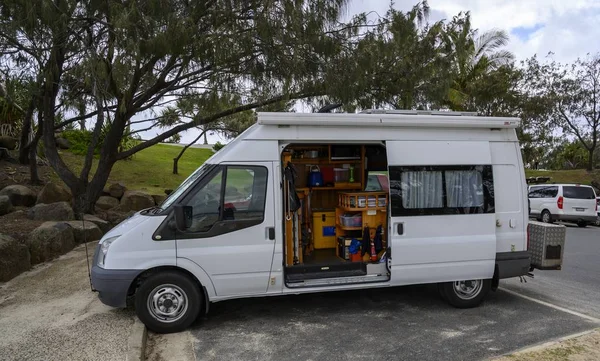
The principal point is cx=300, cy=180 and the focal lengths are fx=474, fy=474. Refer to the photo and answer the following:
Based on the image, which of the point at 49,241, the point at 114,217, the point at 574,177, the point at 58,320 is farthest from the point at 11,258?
the point at 574,177

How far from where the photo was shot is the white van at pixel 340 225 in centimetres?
541

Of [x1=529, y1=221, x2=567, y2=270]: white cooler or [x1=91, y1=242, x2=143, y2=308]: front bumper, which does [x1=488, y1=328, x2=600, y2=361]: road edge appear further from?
[x1=91, y1=242, x2=143, y2=308]: front bumper

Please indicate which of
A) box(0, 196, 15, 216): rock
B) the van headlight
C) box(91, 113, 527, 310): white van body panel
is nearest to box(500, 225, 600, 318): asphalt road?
box(91, 113, 527, 310): white van body panel

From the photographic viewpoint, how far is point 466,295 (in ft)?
20.8

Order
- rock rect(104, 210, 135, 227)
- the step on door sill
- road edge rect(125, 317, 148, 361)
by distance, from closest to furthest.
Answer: road edge rect(125, 317, 148, 361)
the step on door sill
rock rect(104, 210, 135, 227)

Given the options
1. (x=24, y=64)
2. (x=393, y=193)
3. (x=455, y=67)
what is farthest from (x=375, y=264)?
(x=24, y=64)

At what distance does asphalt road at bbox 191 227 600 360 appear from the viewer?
491cm

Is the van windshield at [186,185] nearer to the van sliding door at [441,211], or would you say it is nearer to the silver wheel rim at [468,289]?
the van sliding door at [441,211]

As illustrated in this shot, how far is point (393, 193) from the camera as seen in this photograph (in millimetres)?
5977

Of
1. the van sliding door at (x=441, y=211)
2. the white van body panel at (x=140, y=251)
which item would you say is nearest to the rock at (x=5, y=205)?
the white van body panel at (x=140, y=251)

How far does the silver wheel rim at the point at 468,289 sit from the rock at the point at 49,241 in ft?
23.5

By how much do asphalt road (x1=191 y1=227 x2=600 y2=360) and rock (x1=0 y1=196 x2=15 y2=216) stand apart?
26.9 feet

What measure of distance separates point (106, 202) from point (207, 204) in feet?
35.5

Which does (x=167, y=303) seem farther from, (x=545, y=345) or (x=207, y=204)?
(x=545, y=345)
